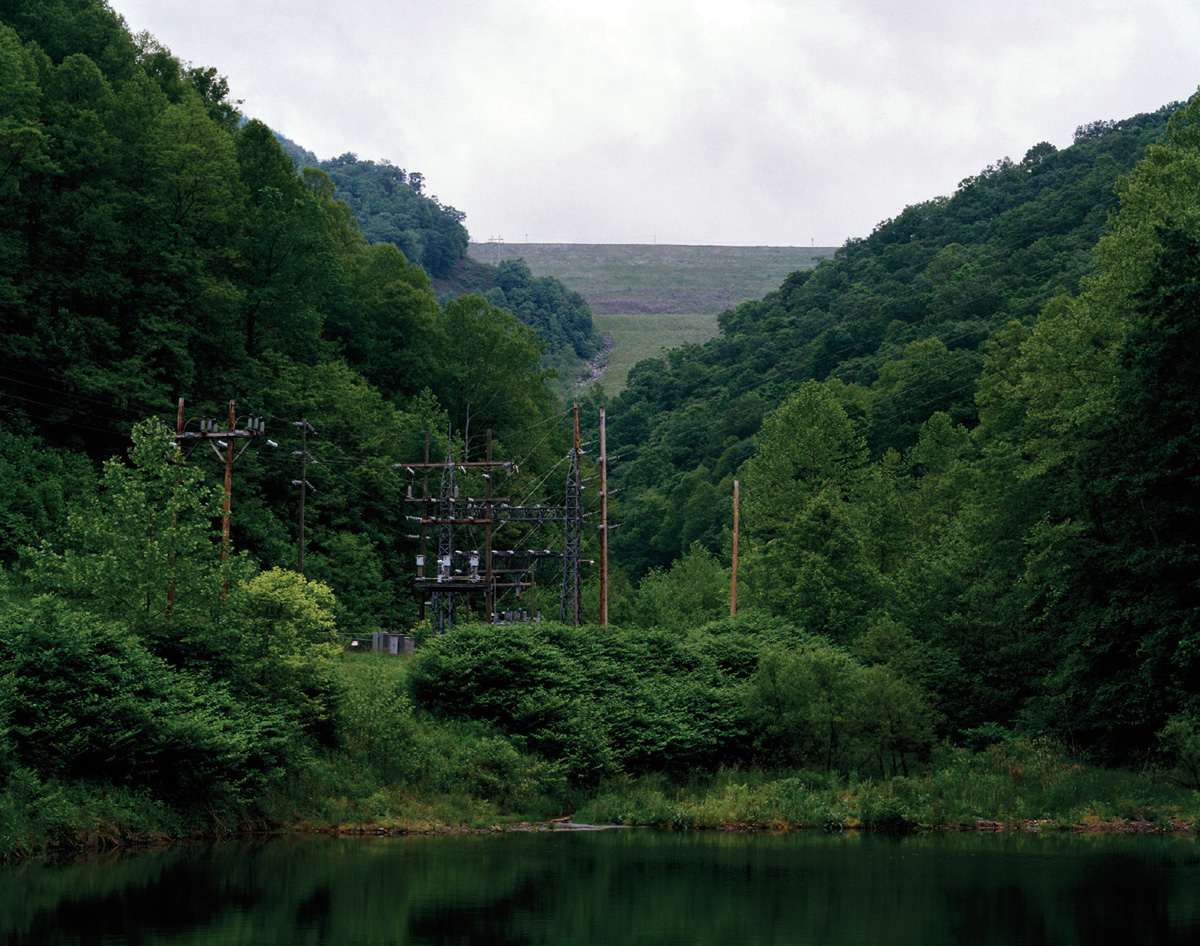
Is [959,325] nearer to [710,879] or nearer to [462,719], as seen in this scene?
[462,719]

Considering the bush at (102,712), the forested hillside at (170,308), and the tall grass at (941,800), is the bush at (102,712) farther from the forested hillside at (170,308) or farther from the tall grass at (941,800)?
the forested hillside at (170,308)

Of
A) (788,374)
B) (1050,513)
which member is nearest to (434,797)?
(1050,513)

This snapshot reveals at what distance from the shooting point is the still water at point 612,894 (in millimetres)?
19531

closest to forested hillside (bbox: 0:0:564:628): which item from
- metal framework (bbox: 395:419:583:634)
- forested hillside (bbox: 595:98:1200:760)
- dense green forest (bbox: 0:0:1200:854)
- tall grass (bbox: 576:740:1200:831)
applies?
dense green forest (bbox: 0:0:1200:854)

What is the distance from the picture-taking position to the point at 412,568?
3191 inches

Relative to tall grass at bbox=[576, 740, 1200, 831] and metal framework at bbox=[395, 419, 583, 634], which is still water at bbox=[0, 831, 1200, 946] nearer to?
tall grass at bbox=[576, 740, 1200, 831]

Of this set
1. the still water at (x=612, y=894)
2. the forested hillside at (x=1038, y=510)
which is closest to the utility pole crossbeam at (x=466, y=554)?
the forested hillside at (x=1038, y=510)

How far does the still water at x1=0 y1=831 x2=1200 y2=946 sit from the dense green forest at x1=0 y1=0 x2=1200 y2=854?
13.7 feet

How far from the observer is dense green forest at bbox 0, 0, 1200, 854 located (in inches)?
1278

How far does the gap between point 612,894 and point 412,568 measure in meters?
58.9

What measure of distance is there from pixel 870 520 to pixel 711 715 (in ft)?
48.2

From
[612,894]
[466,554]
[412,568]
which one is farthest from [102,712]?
[412,568]

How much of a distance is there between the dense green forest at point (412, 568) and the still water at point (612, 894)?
4.19 metres

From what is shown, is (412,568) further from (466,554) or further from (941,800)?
(941,800)
